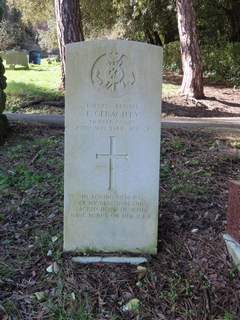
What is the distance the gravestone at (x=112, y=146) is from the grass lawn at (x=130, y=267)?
0.94 ft

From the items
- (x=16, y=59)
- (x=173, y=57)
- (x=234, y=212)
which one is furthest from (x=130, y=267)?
(x=16, y=59)

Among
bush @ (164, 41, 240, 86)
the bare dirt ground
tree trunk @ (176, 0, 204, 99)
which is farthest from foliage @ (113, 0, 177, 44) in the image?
the bare dirt ground

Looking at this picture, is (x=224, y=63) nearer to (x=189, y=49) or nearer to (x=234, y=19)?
(x=234, y=19)

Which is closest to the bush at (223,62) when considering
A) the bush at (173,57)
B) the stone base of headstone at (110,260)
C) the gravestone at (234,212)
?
the bush at (173,57)

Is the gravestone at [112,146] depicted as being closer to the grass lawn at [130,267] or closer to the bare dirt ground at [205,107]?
the grass lawn at [130,267]

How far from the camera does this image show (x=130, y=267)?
12.0 feet

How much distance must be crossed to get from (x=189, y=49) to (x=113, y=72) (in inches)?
392

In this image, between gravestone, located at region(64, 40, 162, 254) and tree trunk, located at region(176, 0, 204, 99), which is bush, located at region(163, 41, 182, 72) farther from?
gravestone, located at region(64, 40, 162, 254)

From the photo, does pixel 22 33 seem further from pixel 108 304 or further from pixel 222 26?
pixel 108 304

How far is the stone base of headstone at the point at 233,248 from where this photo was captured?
11.6ft

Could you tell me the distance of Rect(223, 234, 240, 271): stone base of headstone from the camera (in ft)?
11.6

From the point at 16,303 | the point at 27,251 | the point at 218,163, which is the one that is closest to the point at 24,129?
the point at 218,163

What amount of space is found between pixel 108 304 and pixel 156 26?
72.4 ft

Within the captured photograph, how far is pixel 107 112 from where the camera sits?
11.8ft
